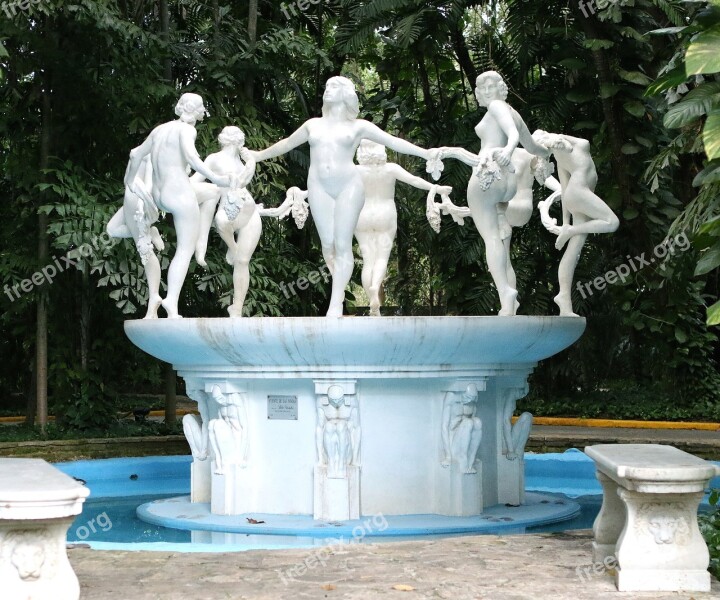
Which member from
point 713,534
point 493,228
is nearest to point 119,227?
point 493,228

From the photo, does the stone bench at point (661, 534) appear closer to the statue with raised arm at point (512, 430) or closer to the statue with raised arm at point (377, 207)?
the statue with raised arm at point (512, 430)

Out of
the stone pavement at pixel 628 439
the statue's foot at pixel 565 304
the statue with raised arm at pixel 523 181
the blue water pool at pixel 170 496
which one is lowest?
the blue water pool at pixel 170 496

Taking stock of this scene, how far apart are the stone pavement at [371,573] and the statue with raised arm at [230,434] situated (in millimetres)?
1816

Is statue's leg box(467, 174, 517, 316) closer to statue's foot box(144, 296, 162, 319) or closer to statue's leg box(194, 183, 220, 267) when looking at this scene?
statue's leg box(194, 183, 220, 267)

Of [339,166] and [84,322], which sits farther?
[84,322]

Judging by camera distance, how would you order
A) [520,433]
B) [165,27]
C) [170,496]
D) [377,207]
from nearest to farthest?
[520,433] → [377,207] → [170,496] → [165,27]

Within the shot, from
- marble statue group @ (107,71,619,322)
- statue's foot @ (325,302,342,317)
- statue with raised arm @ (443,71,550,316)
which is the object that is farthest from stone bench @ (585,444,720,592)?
statue with raised arm @ (443,71,550,316)

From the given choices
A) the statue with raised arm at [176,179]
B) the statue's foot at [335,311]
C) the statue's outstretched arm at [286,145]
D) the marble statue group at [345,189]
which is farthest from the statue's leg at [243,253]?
the statue's foot at [335,311]

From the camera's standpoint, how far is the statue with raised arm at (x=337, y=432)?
24.7 feet

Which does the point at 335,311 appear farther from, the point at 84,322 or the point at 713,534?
the point at 84,322

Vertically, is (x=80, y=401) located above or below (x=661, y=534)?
above

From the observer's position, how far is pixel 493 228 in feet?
26.9

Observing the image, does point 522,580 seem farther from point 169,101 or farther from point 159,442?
point 169,101

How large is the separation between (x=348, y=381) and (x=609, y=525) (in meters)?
2.22
